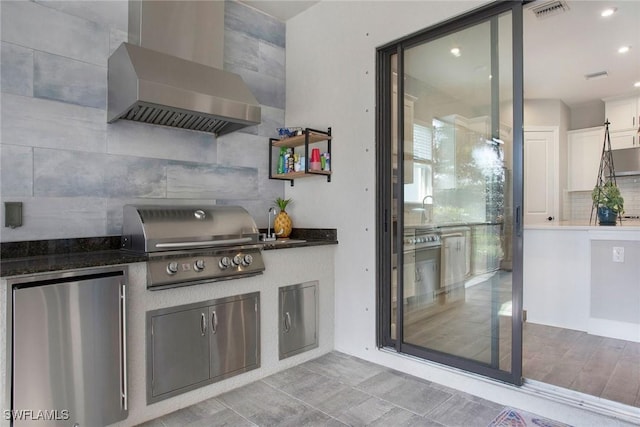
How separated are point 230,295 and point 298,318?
63 cm

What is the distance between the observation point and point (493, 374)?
2.17 meters

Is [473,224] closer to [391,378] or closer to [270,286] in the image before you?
[391,378]

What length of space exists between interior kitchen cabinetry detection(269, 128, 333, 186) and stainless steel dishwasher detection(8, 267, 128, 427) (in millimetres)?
1617

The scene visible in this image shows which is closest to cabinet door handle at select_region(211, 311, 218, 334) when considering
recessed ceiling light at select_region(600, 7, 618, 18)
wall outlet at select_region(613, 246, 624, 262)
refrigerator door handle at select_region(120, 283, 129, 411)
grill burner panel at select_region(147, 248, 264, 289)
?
grill burner panel at select_region(147, 248, 264, 289)

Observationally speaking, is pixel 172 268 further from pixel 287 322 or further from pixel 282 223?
pixel 282 223

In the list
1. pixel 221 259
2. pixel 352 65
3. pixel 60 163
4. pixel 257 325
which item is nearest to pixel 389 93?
pixel 352 65

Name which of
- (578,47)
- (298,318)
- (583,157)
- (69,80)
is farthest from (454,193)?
(583,157)

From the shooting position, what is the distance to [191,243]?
218 cm

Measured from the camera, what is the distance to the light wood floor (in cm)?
217

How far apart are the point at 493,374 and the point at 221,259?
175 centimetres

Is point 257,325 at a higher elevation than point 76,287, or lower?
lower

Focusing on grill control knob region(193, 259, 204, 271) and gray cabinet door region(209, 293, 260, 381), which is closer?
grill control knob region(193, 259, 204, 271)

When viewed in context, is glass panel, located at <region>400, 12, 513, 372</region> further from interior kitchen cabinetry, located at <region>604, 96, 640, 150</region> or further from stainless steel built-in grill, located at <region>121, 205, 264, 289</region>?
interior kitchen cabinetry, located at <region>604, 96, 640, 150</region>

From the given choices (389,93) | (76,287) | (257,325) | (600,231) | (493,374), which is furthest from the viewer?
(600,231)
